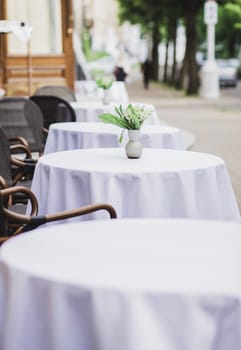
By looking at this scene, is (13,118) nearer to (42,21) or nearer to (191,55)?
(42,21)

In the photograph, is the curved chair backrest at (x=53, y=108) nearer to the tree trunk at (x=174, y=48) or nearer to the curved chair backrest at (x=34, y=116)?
the curved chair backrest at (x=34, y=116)

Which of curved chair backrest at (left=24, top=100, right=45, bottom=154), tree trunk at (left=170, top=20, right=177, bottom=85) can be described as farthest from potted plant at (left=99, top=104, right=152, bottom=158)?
tree trunk at (left=170, top=20, right=177, bottom=85)

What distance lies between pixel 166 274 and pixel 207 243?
532 mm

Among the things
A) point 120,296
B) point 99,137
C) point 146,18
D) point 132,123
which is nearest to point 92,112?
point 99,137

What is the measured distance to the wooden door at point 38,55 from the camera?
62.2ft

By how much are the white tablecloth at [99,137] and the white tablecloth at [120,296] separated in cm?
509

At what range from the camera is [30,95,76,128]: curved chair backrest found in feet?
40.5

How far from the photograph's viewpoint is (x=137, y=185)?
616 cm

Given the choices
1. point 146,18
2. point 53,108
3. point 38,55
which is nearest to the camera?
point 53,108

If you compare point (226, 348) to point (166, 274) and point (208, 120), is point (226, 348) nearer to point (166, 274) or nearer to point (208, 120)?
point (166, 274)

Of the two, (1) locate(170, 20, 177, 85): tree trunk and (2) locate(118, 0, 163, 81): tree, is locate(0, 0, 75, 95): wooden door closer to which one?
(2) locate(118, 0, 163, 81): tree

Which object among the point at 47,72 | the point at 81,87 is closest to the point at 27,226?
the point at 47,72

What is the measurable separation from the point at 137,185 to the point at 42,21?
1384 centimetres

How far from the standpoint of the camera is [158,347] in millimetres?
3484
